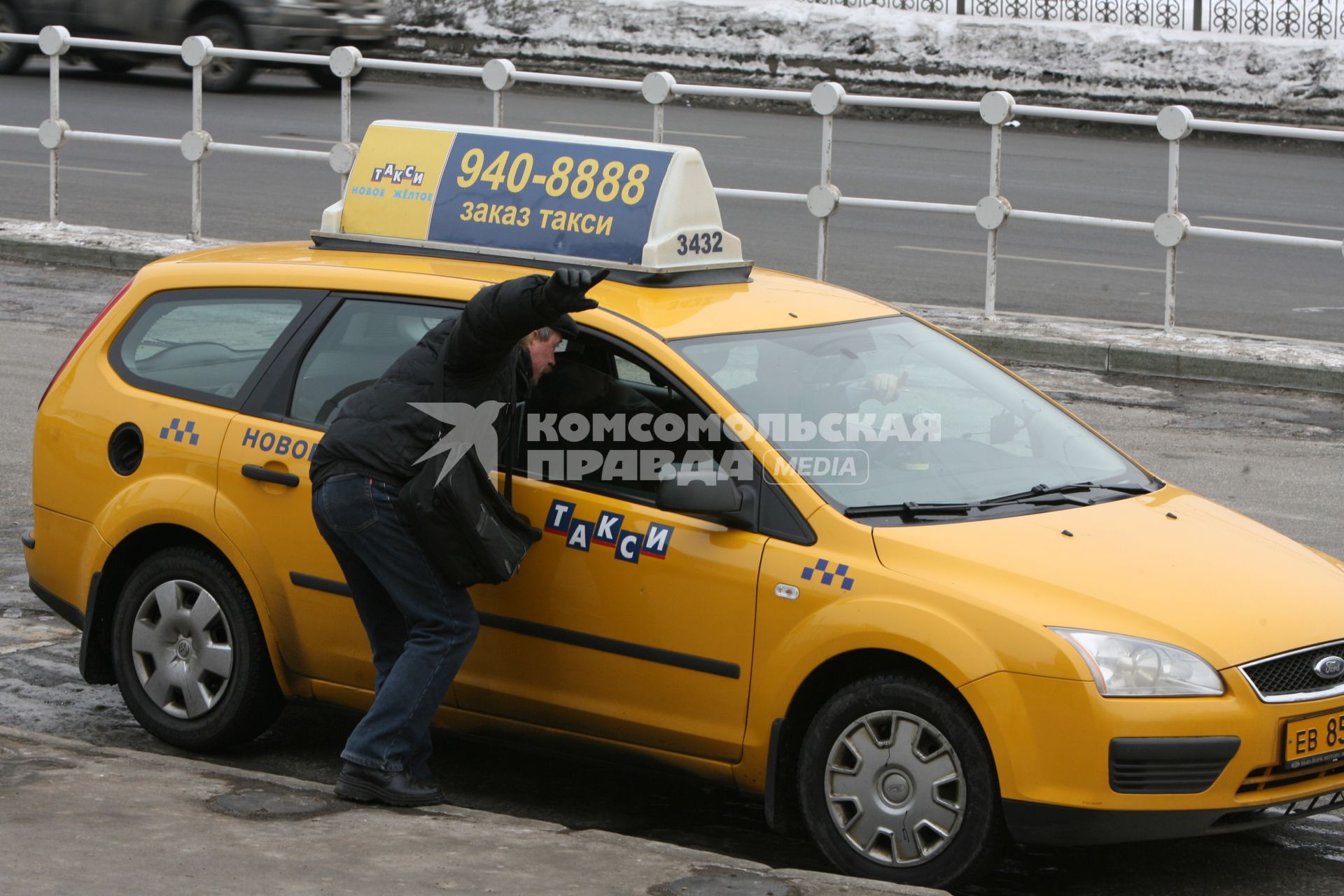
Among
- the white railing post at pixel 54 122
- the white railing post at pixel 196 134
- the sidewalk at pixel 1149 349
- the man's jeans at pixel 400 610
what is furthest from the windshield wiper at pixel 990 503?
the white railing post at pixel 54 122

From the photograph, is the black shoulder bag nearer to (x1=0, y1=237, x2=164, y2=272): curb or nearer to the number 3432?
the number 3432

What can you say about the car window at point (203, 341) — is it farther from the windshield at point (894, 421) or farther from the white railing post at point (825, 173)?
the white railing post at point (825, 173)

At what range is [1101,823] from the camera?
14.4 ft

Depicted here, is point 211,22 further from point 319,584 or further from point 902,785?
point 902,785

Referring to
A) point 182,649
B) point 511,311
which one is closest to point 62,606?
point 182,649

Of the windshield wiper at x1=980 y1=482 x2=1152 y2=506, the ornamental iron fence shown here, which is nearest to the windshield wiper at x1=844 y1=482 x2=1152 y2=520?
Answer: the windshield wiper at x1=980 y1=482 x2=1152 y2=506

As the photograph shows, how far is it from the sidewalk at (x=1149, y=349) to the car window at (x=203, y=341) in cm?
683

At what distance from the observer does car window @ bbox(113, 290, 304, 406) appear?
225 inches

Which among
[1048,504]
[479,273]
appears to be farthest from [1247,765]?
[479,273]

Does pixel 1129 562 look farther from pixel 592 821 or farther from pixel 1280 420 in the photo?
pixel 1280 420

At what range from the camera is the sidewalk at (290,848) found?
4250 mm

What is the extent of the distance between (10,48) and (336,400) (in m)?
20.9

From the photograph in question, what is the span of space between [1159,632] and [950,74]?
22.6m

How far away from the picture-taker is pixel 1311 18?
25578 mm
